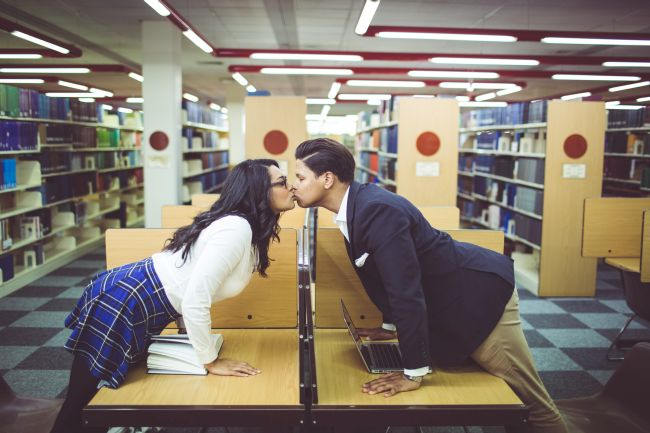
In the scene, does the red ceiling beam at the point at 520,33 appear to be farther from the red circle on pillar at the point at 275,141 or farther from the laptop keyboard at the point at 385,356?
the laptop keyboard at the point at 385,356

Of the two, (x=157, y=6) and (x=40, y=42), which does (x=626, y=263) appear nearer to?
(x=157, y=6)

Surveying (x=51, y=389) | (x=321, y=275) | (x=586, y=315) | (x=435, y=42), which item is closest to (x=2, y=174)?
(x=51, y=389)

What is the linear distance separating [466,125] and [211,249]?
8150mm

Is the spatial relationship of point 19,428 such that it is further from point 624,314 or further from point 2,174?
point 624,314

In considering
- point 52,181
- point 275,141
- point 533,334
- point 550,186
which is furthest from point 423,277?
point 52,181

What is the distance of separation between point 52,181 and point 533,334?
19.6 feet

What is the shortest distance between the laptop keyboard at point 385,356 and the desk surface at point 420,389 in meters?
0.05

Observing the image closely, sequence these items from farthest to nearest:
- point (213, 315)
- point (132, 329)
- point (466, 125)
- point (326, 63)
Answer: point (326, 63) < point (466, 125) < point (213, 315) < point (132, 329)

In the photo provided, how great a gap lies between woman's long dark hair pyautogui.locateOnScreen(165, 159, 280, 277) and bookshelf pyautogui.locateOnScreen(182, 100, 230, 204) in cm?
651

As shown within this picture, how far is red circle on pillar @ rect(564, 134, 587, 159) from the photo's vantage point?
5375 mm

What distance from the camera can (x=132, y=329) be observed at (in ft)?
5.34

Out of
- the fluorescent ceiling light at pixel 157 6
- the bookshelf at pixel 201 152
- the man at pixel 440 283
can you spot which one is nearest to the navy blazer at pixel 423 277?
the man at pixel 440 283

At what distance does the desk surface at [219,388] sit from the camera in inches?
59.1

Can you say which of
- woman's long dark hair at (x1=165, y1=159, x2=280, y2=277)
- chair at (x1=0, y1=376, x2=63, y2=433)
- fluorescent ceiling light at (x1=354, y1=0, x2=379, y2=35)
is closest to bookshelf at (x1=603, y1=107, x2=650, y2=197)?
fluorescent ceiling light at (x1=354, y1=0, x2=379, y2=35)
